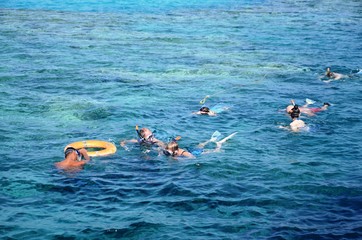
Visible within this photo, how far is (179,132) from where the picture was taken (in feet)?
51.1

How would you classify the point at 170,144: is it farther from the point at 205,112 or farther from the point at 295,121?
the point at 295,121

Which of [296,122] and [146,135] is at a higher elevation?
[296,122]

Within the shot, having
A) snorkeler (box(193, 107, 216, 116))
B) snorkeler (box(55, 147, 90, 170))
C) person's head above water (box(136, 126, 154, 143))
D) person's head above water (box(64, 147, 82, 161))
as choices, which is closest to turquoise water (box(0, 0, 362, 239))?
snorkeler (box(193, 107, 216, 116))

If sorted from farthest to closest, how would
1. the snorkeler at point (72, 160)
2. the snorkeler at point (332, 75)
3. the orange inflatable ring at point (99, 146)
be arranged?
the snorkeler at point (332, 75)
the orange inflatable ring at point (99, 146)
the snorkeler at point (72, 160)

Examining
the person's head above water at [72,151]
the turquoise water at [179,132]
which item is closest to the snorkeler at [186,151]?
the turquoise water at [179,132]

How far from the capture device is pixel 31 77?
2208 cm

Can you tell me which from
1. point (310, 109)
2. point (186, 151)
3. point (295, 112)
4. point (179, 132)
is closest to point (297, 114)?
point (295, 112)

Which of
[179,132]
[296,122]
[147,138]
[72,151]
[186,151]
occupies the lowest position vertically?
[72,151]

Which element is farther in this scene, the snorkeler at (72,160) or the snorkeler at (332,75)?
the snorkeler at (332,75)

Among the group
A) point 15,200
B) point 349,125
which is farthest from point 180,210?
point 349,125

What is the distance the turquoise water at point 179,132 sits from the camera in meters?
10.2

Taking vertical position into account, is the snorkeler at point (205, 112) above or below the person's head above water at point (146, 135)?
above

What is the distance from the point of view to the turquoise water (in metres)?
10.2

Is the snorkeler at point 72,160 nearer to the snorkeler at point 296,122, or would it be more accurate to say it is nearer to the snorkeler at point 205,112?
the snorkeler at point 205,112
